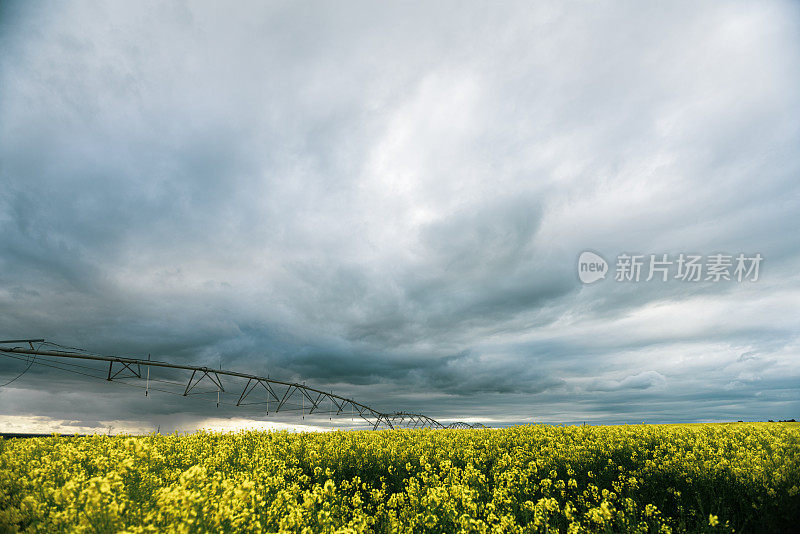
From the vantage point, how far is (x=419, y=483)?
11727 millimetres

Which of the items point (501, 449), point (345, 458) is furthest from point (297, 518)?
point (501, 449)

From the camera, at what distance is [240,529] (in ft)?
21.7

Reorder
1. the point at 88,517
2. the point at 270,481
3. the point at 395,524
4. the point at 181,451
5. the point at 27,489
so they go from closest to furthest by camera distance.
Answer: the point at 88,517, the point at 395,524, the point at 27,489, the point at 270,481, the point at 181,451

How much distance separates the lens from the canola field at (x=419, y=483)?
6.94 m

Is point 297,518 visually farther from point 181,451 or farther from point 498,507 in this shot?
point 181,451

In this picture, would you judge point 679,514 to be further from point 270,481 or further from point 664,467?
point 270,481

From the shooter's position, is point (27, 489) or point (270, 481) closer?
point (27, 489)

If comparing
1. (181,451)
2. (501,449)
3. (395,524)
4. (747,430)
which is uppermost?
(747,430)

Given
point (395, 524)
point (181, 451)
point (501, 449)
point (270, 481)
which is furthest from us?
point (181, 451)

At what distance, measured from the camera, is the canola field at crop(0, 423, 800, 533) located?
6.94 m

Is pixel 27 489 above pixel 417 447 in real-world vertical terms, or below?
below

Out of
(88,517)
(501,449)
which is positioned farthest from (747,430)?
(88,517)

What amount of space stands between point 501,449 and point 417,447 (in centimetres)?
310

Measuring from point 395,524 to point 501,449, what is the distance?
21.8ft
